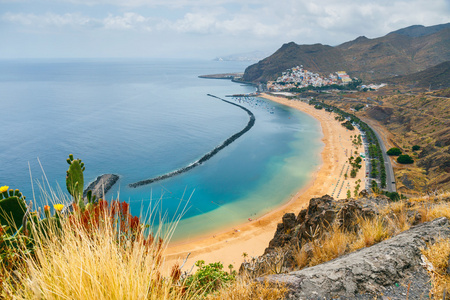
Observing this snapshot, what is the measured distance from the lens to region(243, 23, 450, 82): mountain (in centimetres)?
11500

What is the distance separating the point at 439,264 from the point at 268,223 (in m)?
19.7

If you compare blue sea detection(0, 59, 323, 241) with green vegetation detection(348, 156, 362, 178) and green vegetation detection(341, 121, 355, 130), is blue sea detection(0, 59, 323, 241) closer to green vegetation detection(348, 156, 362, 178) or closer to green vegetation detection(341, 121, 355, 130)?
green vegetation detection(348, 156, 362, 178)

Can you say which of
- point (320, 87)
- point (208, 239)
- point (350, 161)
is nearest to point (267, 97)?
point (320, 87)

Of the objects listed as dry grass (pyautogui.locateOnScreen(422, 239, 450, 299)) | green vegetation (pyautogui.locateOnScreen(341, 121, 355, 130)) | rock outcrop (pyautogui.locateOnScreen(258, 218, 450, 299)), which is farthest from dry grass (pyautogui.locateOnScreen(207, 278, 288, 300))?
green vegetation (pyautogui.locateOnScreen(341, 121, 355, 130))

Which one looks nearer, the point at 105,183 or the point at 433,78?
the point at 105,183

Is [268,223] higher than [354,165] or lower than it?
lower

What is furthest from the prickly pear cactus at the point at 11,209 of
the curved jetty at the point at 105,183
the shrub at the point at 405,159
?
the shrub at the point at 405,159

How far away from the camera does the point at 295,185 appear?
1164 inches

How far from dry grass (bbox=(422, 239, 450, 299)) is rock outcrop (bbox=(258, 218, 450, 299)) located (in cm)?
13

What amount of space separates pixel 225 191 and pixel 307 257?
24.0 metres

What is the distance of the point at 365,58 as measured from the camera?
12712 centimetres

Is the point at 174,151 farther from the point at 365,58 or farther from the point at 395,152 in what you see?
the point at 365,58

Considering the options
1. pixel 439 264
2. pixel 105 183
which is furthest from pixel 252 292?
pixel 105 183

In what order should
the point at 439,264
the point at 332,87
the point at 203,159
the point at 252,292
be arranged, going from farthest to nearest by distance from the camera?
the point at 332,87, the point at 203,159, the point at 439,264, the point at 252,292
